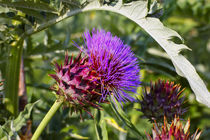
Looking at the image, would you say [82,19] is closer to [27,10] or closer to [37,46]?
[37,46]

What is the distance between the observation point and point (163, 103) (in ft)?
4.24

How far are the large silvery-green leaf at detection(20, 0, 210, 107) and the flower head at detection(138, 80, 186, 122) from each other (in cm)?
32

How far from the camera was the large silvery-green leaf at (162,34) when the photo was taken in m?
0.90

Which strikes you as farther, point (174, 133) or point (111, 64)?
point (111, 64)

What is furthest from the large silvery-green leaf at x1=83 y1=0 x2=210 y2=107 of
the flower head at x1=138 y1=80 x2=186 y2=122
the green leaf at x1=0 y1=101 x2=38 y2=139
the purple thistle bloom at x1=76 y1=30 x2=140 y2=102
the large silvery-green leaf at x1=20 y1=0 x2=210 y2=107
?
the green leaf at x1=0 y1=101 x2=38 y2=139

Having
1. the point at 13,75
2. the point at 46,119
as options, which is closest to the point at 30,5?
the point at 13,75

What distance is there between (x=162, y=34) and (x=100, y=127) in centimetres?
43

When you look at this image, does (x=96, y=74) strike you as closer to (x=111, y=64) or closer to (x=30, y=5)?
(x=111, y=64)

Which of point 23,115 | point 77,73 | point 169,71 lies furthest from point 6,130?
point 169,71

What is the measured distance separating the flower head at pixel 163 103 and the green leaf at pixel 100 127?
22 cm

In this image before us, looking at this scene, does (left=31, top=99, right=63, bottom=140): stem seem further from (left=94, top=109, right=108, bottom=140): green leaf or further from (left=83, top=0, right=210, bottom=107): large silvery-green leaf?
(left=83, top=0, right=210, bottom=107): large silvery-green leaf

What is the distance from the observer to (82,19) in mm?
3230

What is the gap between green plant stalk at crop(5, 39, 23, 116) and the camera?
1114 millimetres

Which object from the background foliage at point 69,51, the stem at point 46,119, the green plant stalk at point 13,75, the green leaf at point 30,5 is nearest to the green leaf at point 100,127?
the background foliage at point 69,51
